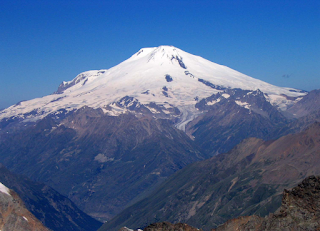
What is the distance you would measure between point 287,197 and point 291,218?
5.67ft

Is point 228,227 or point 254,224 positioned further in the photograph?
point 228,227

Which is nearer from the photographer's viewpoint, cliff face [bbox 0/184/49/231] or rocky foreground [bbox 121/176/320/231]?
rocky foreground [bbox 121/176/320/231]

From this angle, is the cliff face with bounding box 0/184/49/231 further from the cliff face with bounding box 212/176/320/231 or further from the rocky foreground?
the cliff face with bounding box 212/176/320/231

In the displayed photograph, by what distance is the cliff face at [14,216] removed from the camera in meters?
86.1

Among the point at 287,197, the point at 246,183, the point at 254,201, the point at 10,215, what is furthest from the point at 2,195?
the point at 246,183

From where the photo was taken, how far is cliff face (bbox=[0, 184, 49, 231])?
282 ft

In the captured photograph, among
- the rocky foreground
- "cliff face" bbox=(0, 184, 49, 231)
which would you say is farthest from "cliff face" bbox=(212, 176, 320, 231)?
"cliff face" bbox=(0, 184, 49, 231)

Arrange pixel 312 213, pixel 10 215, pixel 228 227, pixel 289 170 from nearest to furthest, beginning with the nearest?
pixel 312 213 < pixel 228 227 < pixel 10 215 < pixel 289 170

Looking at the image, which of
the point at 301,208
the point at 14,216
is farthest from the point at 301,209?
the point at 14,216

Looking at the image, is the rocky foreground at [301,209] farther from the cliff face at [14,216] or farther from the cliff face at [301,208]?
the cliff face at [14,216]

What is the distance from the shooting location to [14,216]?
8825 centimetres

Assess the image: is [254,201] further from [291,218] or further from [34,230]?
[291,218]

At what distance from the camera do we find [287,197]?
39000 millimetres

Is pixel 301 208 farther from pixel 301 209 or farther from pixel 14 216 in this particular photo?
pixel 14 216
